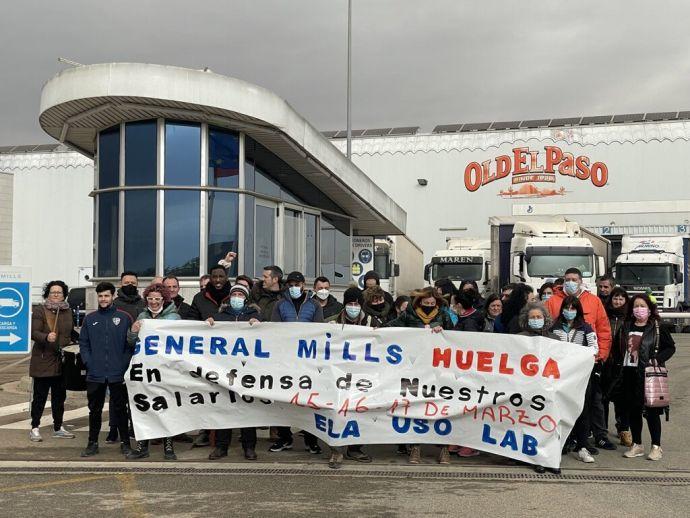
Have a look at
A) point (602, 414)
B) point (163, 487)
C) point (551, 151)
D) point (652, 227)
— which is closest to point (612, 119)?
point (551, 151)

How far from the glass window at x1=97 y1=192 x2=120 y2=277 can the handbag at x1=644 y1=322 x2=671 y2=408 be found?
384 inches

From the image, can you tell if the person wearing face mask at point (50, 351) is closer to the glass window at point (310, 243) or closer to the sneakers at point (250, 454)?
the sneakers at point (250, 454)

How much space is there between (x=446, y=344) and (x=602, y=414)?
1.94 meters

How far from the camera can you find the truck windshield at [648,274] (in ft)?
89.2

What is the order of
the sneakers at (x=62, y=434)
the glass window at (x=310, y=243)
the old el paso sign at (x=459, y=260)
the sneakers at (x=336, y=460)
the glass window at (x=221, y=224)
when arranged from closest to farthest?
the sneakers at (x=336, y=460)
the sneakers at (x=62, y=434)
the glass window at (x=221, y=224)
the glass window at (x=310, y=243)
the old el paso sign at (x=459, y=260)

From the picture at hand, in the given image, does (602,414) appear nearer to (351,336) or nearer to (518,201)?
(351,336)

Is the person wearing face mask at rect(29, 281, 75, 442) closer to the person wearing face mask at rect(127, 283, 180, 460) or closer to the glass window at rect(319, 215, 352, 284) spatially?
the person wearing face mask at rect(127, 283, 180, 460)

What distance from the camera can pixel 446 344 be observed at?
25.6 feet

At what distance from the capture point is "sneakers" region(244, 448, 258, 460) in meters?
7.75

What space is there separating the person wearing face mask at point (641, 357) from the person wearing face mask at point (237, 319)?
3671 mm

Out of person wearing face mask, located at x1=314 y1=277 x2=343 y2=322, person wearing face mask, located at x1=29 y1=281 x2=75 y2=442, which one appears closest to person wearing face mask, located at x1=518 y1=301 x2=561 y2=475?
person wearing face mask, located at x1=314 y1=277 x2=343 y2=322

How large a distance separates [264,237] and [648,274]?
16.2 metres

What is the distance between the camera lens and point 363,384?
783 cm

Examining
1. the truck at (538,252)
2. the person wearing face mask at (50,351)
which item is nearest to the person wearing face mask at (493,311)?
the person wearing face mask at (50,351)
